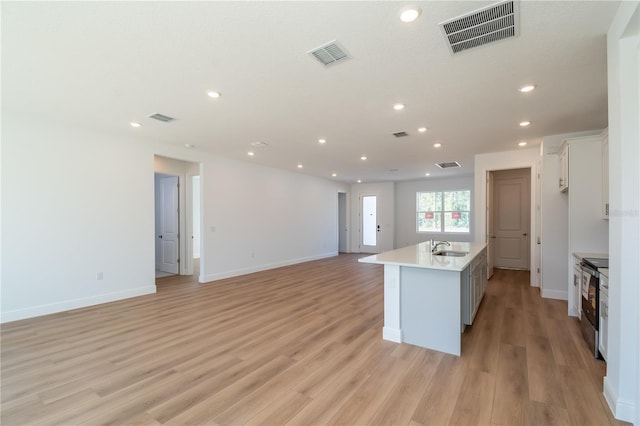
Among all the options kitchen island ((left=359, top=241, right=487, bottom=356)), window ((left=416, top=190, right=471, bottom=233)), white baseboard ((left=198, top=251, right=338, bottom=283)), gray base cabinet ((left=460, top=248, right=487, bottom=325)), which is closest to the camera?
kitchen island ((left=359, top=241, right=487, bottom=356))

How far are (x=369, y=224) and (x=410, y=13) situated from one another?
9487 millimetres

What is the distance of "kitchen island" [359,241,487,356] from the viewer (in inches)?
113

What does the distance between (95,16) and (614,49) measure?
3.63 m

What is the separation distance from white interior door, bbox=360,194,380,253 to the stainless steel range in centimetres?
768

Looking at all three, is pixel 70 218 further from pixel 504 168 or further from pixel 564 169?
pixel 504 168

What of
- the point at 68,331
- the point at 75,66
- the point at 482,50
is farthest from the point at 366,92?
the point at 68,331

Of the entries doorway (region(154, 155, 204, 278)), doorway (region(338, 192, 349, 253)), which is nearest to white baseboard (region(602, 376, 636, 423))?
doorway (region(154, 155, 204, 278))

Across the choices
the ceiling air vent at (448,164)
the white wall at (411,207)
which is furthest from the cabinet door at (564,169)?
the white wall at (411,207)

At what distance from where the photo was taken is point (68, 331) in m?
3.49

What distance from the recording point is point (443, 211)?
993 centimetres

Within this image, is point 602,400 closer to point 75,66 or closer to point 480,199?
point 480,199

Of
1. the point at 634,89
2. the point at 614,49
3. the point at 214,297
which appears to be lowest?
the point at 214,297

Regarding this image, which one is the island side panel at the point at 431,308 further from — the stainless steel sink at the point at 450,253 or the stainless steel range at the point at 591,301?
the stainless steel range at the point at 591,301

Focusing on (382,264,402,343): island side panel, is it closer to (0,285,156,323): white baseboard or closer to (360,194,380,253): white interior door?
(0,285,156,323): white baseboard
